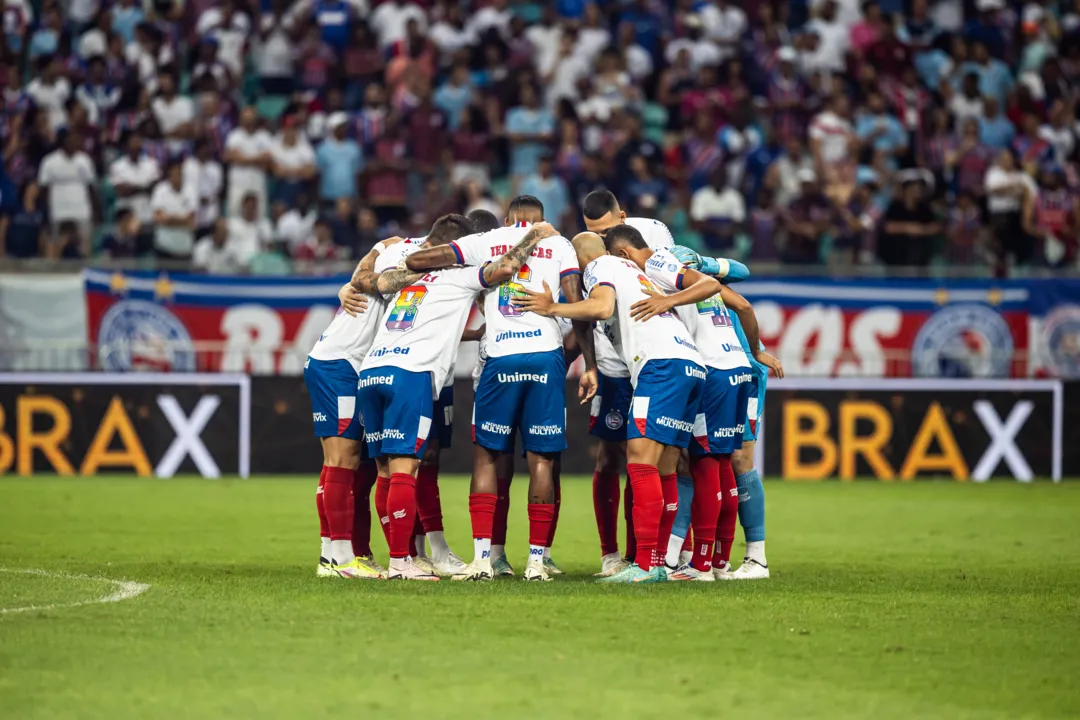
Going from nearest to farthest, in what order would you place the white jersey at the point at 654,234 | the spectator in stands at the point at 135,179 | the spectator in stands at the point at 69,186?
1. the white jersey at the point at 654,234
2. the spectator in stands at the point at 69,186
3. the spectator in stands at the point at 135,179

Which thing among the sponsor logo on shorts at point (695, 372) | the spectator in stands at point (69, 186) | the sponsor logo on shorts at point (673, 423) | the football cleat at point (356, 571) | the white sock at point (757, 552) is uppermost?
the spectator in stands at point (69, 186)

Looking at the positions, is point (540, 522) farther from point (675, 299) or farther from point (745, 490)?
point (675, 299)

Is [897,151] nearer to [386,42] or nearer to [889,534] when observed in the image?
[386,42]

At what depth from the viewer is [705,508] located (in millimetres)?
10117

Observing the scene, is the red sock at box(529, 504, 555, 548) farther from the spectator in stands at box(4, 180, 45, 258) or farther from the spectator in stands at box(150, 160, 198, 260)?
the spectator in stands at box(4, 180, 45, 258)

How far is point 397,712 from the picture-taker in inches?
235

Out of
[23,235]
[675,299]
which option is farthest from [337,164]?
[675,299]

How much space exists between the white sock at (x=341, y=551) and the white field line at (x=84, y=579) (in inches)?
49.5

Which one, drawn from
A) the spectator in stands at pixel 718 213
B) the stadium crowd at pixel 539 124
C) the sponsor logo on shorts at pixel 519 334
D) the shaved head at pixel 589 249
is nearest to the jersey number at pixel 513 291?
the sponsor logo on shorts at pixel 519 334

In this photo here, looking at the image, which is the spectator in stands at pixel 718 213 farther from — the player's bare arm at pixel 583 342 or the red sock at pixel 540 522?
the red sock at pixel 540 522

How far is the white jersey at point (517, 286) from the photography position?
9.95 m

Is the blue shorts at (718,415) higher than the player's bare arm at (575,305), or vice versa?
the player's bare arm at (575,305)

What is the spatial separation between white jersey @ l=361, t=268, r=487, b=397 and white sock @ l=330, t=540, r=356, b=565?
1152 millimetres

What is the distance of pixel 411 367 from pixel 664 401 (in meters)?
1.60
